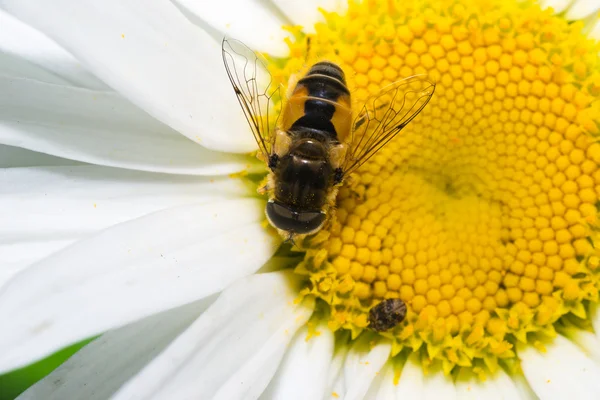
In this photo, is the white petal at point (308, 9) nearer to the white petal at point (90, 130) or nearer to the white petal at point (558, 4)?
the white petal at point (90, 130)

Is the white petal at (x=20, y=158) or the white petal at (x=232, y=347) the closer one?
the white petal at (x=232, y=347)

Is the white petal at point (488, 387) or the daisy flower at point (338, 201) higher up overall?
the daisy flower at point (338, 201)

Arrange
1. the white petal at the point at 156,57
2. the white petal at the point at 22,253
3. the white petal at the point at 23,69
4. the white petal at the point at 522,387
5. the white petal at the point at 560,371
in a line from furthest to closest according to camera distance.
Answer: the white petal at the point at 23,69, the white petal at the point at 522,387, the white petal at the point at 560,371, the white petal at the point at 22,253, the white petal at the point at 156,57

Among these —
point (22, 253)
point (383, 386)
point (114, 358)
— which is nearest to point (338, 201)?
point (383, 386)

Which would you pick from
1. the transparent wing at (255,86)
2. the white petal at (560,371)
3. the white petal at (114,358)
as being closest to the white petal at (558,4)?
the transparent wing at (255,86)

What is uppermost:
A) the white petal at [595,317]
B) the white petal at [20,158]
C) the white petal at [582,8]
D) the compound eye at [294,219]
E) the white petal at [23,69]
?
the white petal at [582,8]

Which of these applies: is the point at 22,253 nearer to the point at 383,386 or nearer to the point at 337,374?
the point at 337,374
